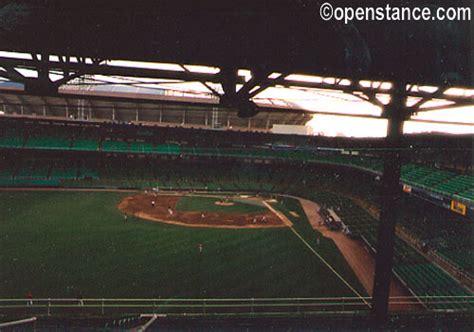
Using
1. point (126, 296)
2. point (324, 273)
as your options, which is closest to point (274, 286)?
point (324, 273)

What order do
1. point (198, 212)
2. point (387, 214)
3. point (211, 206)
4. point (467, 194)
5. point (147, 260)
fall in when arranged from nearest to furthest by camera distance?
1. point (387, 214)
2. point (147, 260)
3. point (467, 194)
4. point (198, 212)
5. point (211, 206)

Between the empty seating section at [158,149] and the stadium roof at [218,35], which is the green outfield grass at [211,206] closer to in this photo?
the empty seating section at [158,149]

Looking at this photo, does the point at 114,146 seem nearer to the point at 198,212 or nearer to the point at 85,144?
the point at 85,144

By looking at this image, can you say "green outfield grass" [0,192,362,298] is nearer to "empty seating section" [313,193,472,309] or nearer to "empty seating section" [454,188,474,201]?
"empty seating section" [313,193,472,309]

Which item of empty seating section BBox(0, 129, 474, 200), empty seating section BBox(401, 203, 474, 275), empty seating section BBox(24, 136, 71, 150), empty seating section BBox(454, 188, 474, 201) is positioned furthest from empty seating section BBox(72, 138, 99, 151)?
empty seating section BBox(454, 188, 474, 201)

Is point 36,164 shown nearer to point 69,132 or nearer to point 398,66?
point 69,132

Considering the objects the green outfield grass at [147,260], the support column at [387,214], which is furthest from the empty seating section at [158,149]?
the support column at [387,214]

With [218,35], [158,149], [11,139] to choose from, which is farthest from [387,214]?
[11,139]
